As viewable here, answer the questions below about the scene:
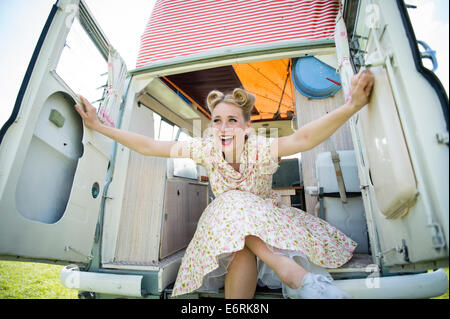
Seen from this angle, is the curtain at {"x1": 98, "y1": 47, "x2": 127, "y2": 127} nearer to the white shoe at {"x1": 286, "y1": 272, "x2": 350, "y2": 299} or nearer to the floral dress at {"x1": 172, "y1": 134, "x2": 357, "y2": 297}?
the floral dress at {"x1": 172, "y1": 134, "x2": 357, "y2": 297}

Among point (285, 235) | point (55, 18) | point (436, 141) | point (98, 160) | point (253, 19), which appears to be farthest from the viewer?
point (253, 19)

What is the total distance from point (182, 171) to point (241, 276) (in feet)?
5.20

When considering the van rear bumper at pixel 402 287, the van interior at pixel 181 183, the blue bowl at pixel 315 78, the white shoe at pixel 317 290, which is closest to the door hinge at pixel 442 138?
the white shoe at pixel 317 290

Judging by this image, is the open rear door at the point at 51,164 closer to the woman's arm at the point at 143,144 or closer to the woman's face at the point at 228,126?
the woman's arm at the point at 143,144

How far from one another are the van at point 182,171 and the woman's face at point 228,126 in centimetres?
75

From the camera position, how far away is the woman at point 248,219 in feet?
3.85

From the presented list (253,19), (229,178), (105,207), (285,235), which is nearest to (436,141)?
(285,235)

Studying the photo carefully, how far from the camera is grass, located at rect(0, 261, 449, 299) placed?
10.3ft

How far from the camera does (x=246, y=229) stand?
1195mm

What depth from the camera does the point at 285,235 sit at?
1.28m

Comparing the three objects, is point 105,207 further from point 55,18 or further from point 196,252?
point 55,18

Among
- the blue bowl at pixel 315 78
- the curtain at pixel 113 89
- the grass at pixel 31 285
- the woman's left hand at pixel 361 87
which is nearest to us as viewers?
the woman's left hand at pixel 361 87

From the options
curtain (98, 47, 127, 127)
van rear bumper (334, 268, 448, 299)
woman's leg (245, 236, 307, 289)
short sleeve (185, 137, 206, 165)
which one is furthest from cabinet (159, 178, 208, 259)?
van rear bumper (334, 268, 448, 299)

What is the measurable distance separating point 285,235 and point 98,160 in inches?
62.8
